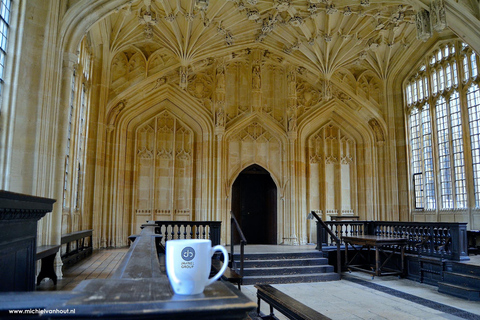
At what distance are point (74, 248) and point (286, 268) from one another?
5550mm

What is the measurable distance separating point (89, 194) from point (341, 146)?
9386 mm

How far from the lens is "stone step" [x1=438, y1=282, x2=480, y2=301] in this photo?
6.73 metres

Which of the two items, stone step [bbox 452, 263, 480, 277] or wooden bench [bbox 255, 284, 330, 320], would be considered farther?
stone step [bbox 452, 263, 480, 277]

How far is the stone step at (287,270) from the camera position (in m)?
8.85

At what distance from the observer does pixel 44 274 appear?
20.0ft

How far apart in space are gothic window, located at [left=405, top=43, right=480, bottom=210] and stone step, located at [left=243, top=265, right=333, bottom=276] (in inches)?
204

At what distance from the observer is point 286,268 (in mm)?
9148

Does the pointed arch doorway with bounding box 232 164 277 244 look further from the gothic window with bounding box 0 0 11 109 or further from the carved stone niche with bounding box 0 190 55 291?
the carved stone niche with bounding box 0 190 55 291

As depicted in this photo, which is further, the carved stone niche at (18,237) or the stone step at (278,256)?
the stone step at (278,256)

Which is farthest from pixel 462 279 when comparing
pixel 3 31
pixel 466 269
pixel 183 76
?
pixel 183 76

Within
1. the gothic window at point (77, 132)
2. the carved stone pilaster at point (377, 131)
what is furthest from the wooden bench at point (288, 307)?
the carved stone pilaster at point (377, 131)

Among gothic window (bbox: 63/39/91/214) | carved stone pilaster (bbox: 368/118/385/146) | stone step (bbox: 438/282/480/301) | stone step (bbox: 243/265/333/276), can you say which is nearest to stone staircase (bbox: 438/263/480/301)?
stone step (bbox: 438/282/480/301)

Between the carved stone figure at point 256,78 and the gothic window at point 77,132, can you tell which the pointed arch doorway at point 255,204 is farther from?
the gothic window at point 77,132

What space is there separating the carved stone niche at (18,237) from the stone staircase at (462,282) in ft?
23.8
